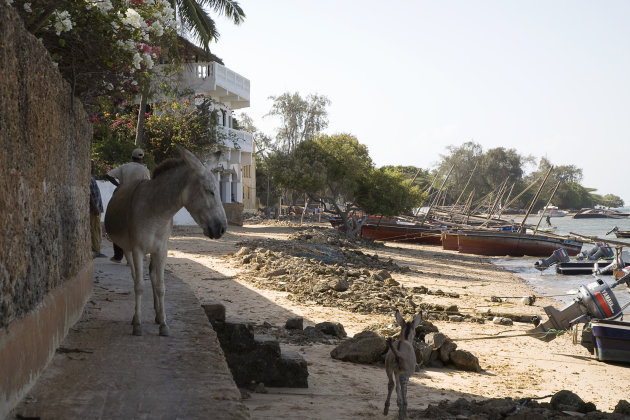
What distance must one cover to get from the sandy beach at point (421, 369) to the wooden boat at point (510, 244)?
1956cm

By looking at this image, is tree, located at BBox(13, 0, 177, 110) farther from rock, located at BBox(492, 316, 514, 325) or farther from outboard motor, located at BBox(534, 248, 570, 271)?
outboard motor, located at BBox(534, 248, 570, 271)

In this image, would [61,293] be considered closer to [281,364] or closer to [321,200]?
[281,364]

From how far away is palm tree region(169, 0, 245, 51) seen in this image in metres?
19.3

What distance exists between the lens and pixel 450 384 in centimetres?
855

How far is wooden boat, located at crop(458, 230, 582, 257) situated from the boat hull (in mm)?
30006

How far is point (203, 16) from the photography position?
2041cm

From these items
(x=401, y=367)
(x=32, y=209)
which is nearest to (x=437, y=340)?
(x=401, y=367)

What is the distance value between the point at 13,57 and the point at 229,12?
707 inches

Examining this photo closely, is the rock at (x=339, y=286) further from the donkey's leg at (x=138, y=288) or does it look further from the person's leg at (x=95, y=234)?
the donkey's leg at (x=138, y=288)

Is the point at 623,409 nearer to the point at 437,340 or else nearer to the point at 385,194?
the point at 437,340

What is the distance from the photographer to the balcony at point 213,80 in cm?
3528

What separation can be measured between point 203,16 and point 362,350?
564 inches

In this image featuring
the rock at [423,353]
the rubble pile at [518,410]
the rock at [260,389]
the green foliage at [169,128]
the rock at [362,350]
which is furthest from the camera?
the green foliage at [169,128]

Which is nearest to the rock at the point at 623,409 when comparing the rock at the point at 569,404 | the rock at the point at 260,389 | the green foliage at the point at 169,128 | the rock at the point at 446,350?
the rock at the point at 569,404
